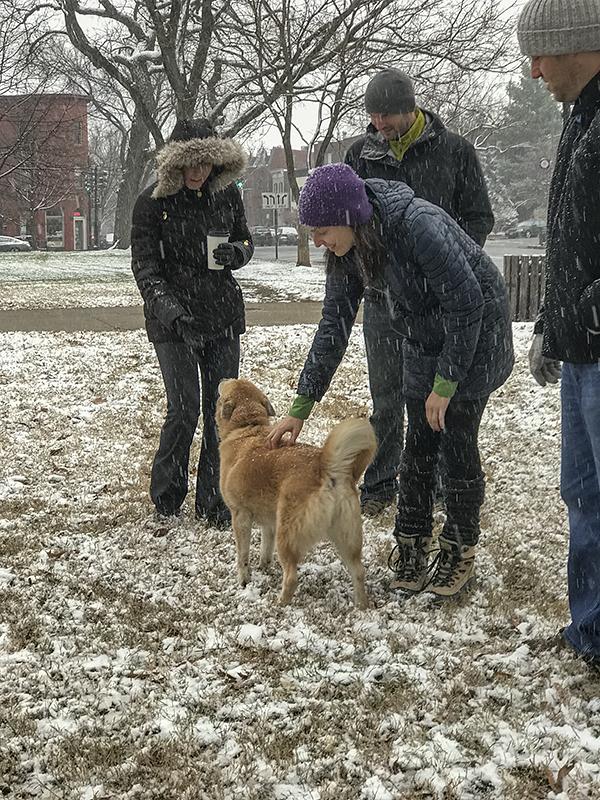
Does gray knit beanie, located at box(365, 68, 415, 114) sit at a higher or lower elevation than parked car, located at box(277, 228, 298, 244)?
lower

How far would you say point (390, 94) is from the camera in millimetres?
4145

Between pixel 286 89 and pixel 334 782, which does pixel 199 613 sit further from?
pixel 286 89

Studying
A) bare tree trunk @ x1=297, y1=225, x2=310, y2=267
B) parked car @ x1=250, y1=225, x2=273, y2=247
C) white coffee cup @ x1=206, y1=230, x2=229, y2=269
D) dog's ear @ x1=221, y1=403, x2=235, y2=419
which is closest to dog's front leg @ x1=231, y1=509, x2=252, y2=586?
dog's ear @ x1=221, y1=403, x2=235, y2=419

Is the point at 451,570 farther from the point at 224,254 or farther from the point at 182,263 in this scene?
the point at 182,263

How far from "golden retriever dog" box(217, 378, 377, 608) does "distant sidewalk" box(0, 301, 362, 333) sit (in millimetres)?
7923

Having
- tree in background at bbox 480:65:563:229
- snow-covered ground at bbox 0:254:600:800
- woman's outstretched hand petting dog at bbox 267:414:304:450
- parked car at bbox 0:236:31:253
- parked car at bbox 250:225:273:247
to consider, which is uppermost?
tree in background at bbox 480:65:563:229

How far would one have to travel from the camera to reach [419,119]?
4.39 metres

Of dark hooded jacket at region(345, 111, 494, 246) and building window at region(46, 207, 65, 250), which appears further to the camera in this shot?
building window at region(46, 207, 65, 250)

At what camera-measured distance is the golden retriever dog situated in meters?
3.38

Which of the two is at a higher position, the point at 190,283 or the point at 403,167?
the point at 403,167

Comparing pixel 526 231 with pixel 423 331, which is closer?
pixel 423 331

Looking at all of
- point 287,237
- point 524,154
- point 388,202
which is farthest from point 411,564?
point 524,154

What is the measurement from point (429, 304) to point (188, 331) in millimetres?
1698

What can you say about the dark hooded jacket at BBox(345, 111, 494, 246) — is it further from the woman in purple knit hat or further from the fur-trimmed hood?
the woman in purple knit hat
